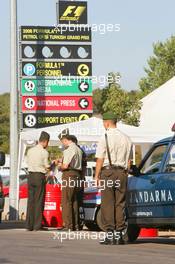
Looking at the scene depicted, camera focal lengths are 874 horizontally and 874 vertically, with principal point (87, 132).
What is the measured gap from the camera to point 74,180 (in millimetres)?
15969

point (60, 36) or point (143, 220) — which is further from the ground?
point (60, 36)

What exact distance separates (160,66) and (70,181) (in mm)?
38929

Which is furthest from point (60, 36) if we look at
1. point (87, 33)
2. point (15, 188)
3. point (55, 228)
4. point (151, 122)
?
point (55, 228)

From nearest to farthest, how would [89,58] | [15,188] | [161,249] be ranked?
[161,249] → [15,188] → [89,58]

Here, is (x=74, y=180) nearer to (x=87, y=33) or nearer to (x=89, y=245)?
(x=89, y=245)

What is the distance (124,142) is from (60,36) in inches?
758

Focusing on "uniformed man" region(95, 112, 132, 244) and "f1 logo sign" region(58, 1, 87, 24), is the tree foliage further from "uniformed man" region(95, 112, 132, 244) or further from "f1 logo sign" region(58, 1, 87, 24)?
"uniformed man" region(95, 112, 132, 244)

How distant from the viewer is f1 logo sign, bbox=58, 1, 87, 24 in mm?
31016

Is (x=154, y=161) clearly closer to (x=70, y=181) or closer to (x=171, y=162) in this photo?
(x=171, y=162)

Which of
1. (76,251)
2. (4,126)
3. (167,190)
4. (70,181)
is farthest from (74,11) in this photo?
(4,126)

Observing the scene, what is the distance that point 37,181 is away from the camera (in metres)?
16.1

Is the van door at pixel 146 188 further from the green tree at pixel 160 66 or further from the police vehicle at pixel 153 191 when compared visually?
the green tree at pixel 160 66

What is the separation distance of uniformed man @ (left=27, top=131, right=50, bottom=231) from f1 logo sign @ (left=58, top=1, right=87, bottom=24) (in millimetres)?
15337

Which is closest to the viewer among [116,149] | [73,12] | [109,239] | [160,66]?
[109,239]
